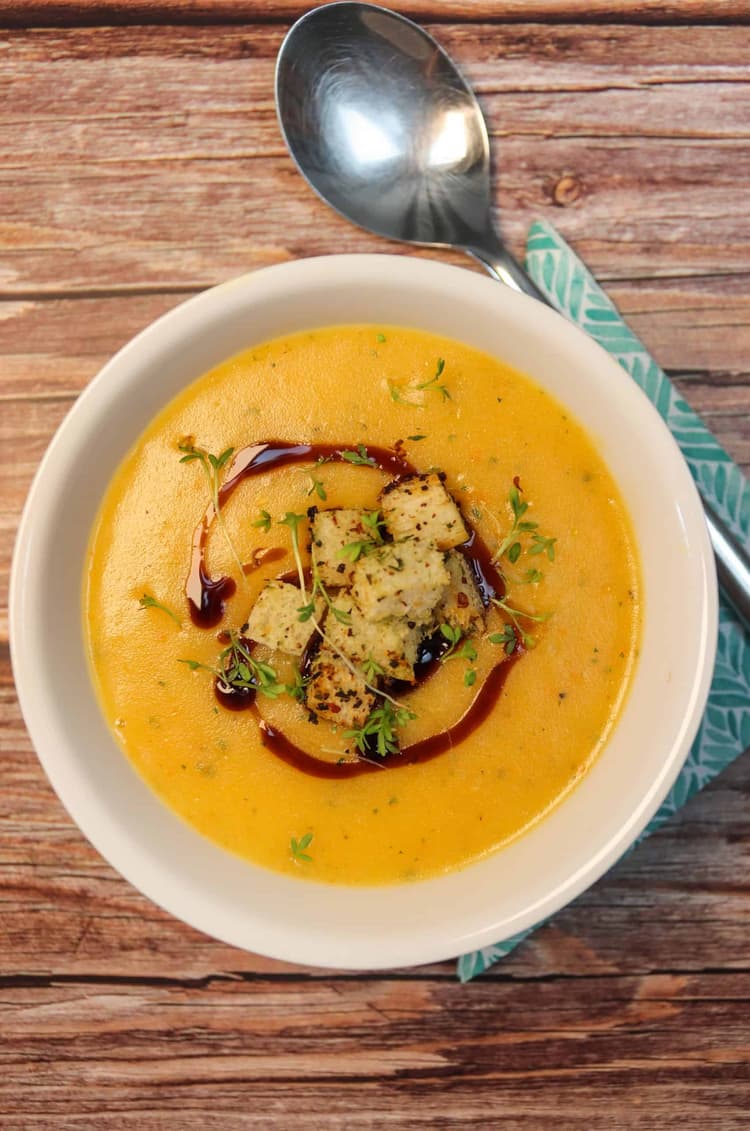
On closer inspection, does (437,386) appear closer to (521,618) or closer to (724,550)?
(521,618)

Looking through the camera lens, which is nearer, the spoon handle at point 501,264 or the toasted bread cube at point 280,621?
A: the toasted bread cube at point 280,621

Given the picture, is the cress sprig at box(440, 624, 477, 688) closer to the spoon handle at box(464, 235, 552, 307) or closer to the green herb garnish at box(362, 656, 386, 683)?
the green herb garnish at box(362, 656, 386, 683)

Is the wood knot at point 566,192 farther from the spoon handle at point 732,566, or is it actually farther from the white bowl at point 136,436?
the spoon handle at point 732,566

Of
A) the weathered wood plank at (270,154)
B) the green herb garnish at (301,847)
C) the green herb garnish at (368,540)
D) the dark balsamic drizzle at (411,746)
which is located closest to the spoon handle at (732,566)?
the weathered wood plank at (270,154)

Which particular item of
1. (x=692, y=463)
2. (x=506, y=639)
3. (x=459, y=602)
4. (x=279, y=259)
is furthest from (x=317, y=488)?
(x=692, y=463)

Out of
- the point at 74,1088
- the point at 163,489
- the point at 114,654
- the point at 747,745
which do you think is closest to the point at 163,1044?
the point at 74,1088

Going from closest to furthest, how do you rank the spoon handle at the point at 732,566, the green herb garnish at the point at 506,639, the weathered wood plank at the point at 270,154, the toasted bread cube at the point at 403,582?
1. the toasted bread cube at the point at 403,582
2. the green herb garnish at the point at 506,639
3. the spoon handle at the point at 732,566
4. the weathered wood plank at the point at 270,154

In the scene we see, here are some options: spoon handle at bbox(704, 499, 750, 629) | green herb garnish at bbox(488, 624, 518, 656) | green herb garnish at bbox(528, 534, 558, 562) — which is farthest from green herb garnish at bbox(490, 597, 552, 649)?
spoon handle at bbox(704, 499, 750, 629)
